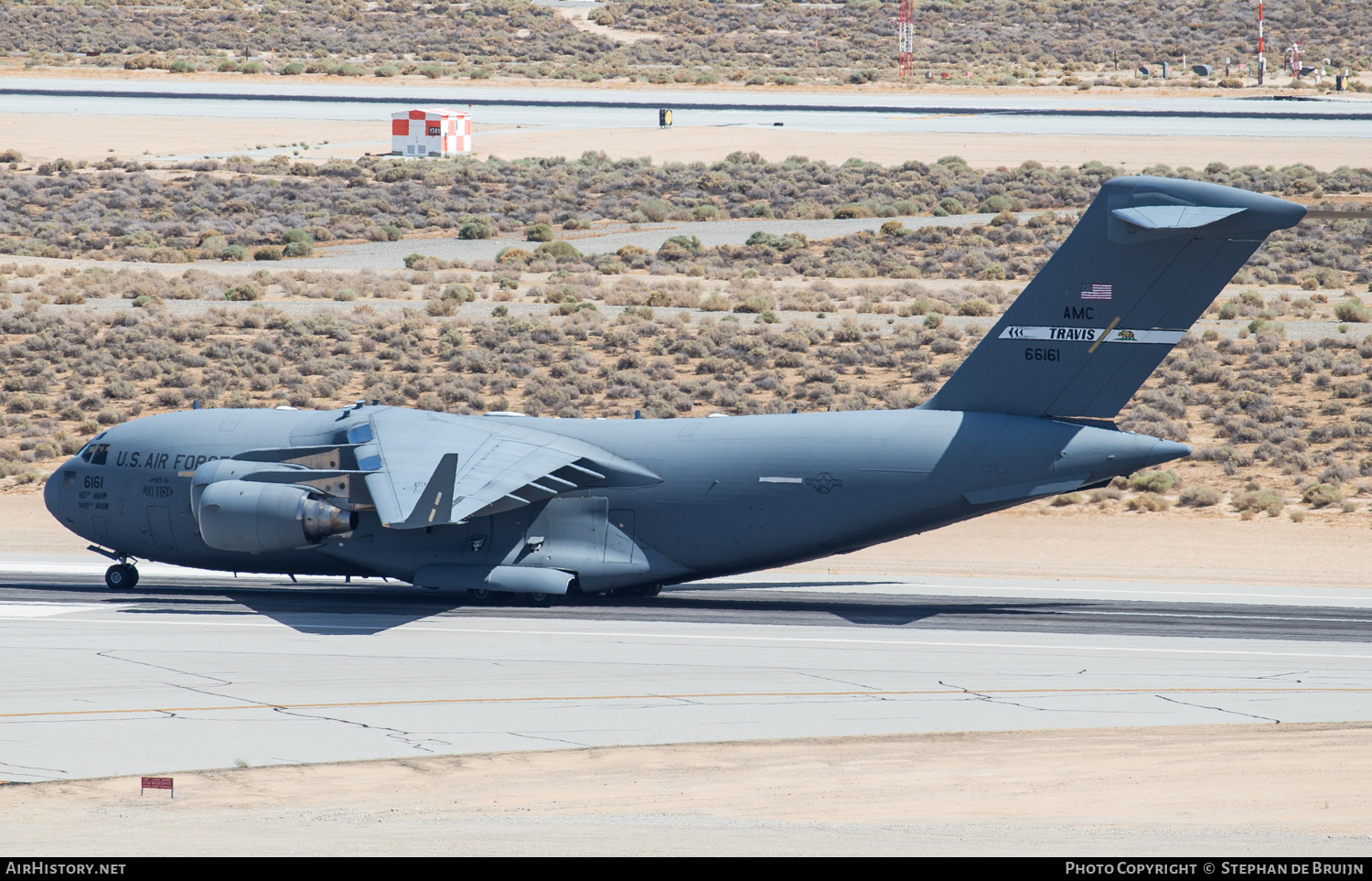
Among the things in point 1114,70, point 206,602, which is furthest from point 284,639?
point 1114,70

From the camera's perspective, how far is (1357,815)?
1349cm

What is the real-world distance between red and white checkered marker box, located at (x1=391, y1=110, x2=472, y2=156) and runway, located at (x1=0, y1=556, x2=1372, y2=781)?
208ft

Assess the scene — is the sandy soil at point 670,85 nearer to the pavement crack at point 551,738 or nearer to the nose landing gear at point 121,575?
the nose landing gear at point 121,575

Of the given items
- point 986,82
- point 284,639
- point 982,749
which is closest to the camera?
point 982,749

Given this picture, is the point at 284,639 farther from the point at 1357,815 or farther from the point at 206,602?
the point at 1357,815

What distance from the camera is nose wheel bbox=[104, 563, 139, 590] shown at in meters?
26.0

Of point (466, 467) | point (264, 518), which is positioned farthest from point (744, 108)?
point (264, 518)

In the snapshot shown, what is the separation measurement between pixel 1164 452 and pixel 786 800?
394 inches

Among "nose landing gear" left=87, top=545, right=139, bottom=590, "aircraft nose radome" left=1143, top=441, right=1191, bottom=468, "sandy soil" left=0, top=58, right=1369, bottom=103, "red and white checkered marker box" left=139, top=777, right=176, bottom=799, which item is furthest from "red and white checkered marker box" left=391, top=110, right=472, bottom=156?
"red and white checkered marker box" left=139, top=777, right=176, bottom=799

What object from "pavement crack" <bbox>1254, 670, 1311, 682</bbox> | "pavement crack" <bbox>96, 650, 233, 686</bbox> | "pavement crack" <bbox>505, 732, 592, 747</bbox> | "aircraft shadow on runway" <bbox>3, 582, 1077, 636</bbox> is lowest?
"aircraft shadow on runway" <bbox>3, 582, 1077, 636</bbox>

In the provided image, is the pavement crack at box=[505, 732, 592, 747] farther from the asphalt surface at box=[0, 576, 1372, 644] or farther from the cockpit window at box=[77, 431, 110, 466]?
the cockpit window at box=[77, 431, 110, 466]

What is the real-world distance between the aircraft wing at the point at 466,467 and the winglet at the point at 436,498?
0.01 metres

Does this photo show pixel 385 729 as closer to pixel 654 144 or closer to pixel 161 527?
pixel 161 527
